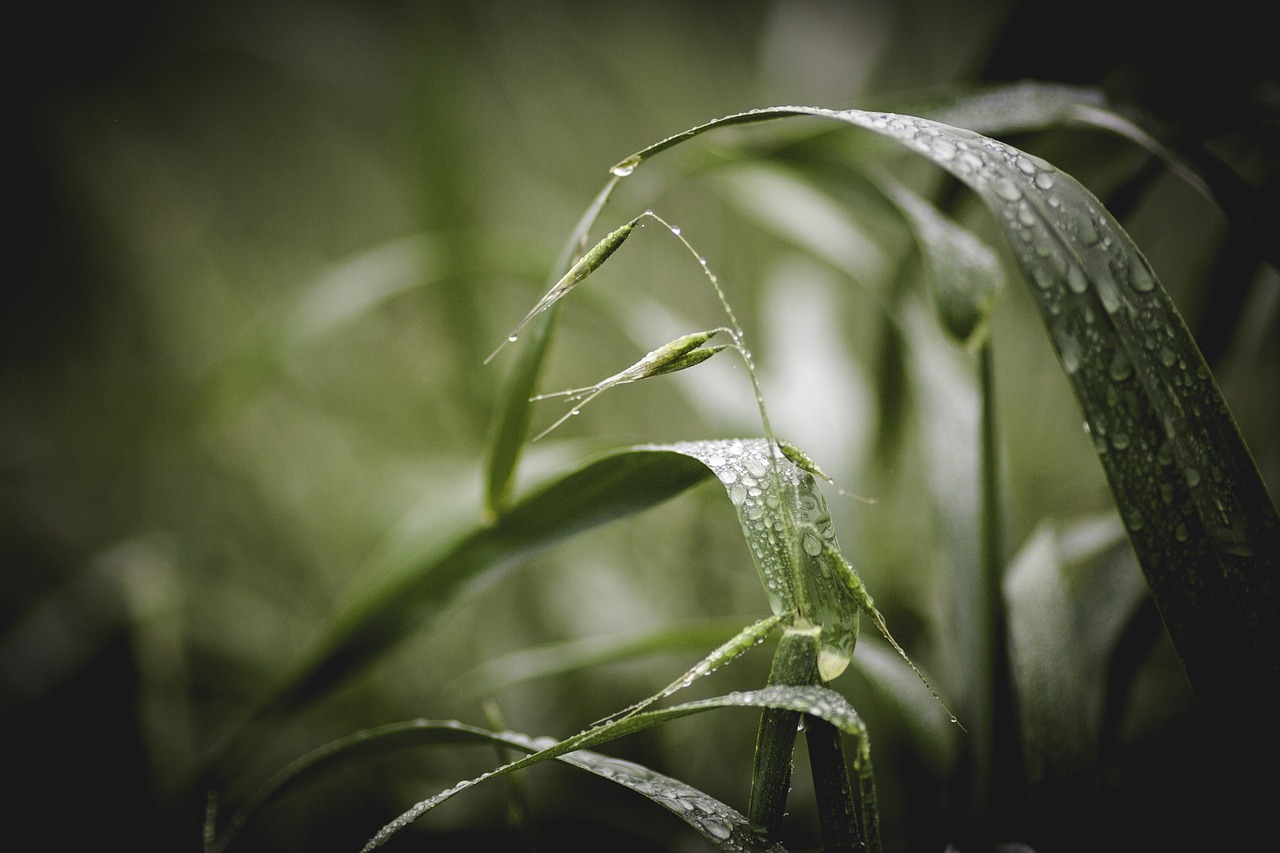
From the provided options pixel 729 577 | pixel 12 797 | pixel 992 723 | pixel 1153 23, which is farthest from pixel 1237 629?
pixel 12 797

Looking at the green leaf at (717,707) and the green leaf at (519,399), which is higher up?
the green leaf at (519,399)

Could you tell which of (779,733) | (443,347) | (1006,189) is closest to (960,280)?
(1006,189)

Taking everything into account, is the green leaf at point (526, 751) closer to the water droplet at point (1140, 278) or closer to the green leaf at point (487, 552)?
the green leaf at point (487, 552)

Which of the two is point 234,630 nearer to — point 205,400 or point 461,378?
point 205,400

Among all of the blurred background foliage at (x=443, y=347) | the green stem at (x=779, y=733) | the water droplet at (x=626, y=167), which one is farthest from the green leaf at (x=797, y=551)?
the blurred background foliage at (x=443, y=347)

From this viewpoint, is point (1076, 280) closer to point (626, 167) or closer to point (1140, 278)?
point (1140, 278)

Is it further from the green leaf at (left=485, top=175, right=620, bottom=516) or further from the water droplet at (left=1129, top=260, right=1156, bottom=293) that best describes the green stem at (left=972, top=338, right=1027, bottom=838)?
the green leaf at (left=485, top=175, right=620, bottom=516)

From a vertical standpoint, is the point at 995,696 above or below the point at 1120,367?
below

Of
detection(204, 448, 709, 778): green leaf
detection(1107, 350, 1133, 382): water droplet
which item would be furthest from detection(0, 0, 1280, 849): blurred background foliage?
detection(1107, 350, 1133, 382): water droplet

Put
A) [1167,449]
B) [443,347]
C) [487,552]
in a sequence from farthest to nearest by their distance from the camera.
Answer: [443,347] → [487,552] → [1167,449]
